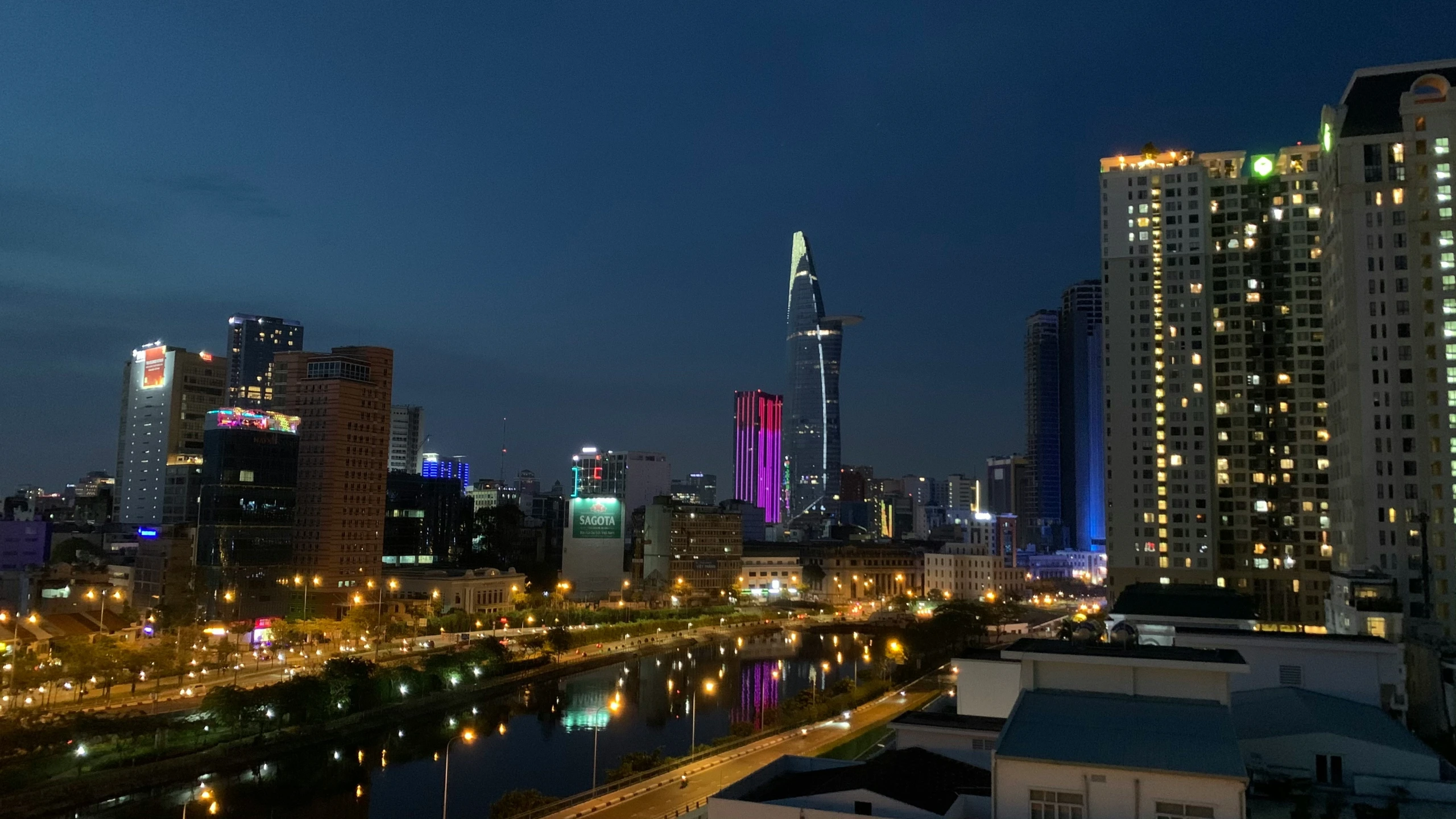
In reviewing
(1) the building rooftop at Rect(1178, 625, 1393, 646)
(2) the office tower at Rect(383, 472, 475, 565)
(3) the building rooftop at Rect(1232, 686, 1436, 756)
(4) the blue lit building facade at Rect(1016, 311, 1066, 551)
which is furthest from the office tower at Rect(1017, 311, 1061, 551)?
(3) the building rooftop at Rect(1232, 686, 1436, 756)

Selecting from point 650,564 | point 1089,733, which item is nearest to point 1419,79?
point 1089,733

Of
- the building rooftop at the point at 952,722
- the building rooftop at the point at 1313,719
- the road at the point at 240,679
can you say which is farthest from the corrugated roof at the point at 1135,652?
the road at the point at 240,679

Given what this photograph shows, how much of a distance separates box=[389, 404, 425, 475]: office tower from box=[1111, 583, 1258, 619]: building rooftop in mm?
156694

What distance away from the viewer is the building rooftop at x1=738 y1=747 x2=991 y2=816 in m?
15.1

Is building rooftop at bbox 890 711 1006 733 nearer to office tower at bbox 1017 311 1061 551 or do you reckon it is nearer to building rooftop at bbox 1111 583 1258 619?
building rooftop at bbox 1111 583 1258 619

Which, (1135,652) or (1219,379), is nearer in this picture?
(1135,652)

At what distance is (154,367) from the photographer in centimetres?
10894

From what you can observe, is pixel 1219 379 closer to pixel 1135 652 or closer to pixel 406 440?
pixel 1135 652

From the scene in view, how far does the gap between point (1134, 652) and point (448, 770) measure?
25.4 m

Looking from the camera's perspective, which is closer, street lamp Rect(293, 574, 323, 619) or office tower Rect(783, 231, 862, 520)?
street lamp Rect(293, 574, 323, 619)

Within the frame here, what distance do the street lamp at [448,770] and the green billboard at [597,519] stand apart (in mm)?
45370

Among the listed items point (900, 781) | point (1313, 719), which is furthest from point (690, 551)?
point (900, 781)

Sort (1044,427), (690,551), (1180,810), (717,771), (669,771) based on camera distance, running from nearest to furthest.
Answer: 1. (1180,810)
2. (717,771)
3. (669,771)
4. (690,551)
5. (1044,427)

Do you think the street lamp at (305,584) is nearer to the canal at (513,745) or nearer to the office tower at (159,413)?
the canal at (513,745)
